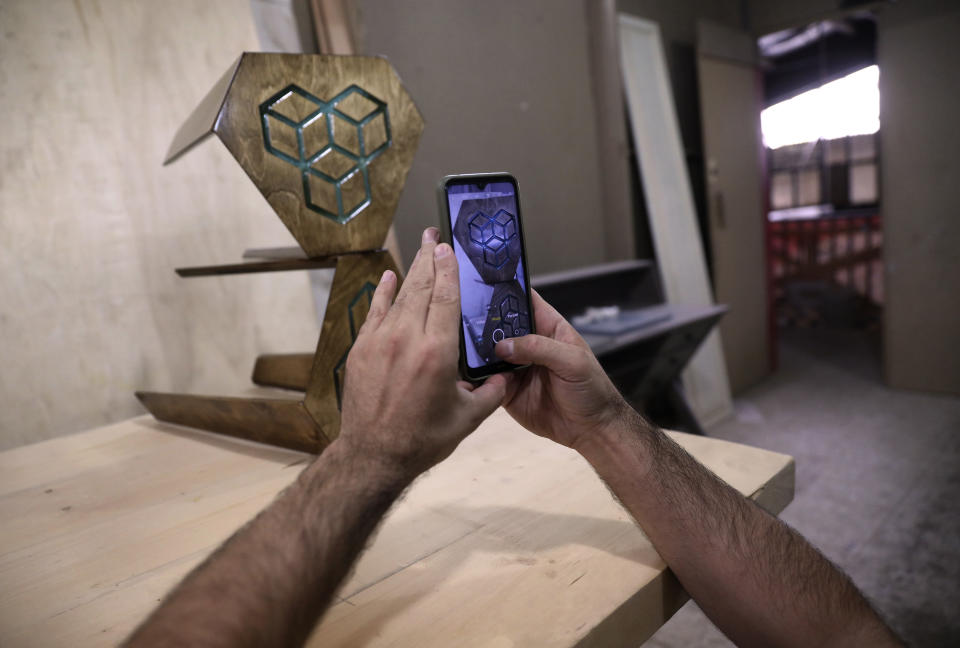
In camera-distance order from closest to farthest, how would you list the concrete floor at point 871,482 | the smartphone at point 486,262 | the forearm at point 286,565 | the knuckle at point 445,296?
the forearm at point 286,565, the knuckle at point 445,296, the smartphone at point 486,262, the concrete floor at point 871,482

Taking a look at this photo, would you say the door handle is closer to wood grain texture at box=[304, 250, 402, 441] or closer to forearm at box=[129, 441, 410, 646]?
wood grain texture at box=[304, 250, 402, 441]

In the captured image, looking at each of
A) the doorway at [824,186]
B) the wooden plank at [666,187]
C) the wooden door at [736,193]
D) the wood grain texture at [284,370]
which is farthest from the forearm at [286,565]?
the doorway at [824,186]

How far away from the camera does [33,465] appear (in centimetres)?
97

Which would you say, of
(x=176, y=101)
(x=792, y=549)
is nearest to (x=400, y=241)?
(x=176, y=101)

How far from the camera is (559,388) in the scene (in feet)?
2.03

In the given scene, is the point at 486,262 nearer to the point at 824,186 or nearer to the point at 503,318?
the point at 503,318

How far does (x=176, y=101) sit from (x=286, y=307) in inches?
17.9

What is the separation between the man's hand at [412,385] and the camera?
1.62ft

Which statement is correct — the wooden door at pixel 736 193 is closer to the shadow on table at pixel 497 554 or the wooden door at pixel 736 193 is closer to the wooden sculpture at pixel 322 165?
the wooden sculpture at pixel 322 165

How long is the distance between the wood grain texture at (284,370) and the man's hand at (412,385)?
0.62 meters

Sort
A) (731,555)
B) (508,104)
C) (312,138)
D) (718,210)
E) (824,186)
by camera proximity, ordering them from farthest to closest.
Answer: (824,186) → (718,210) → (508,104) → (312,138) → (731,555)

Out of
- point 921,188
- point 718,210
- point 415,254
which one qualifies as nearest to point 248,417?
point 415,254

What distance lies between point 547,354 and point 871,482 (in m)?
2.27

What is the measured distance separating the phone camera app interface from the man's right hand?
28mm
